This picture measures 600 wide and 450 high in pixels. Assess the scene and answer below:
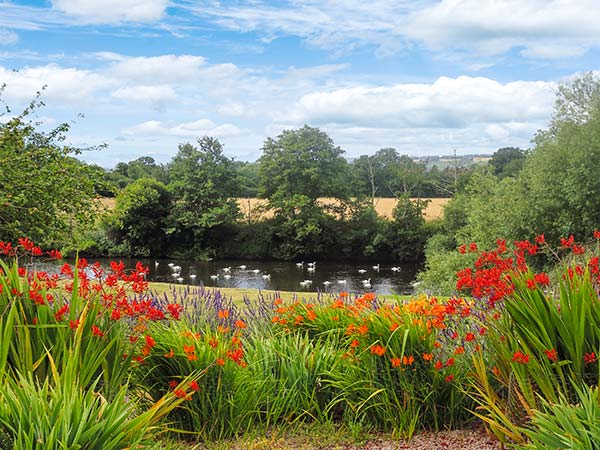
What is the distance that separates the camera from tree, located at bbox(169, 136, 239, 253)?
1613 inches

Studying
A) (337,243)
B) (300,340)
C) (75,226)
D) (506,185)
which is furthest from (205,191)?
(300,340)

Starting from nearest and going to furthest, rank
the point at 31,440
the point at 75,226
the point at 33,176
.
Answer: the point at 31,440, the point at 33,176, the point at 75,226

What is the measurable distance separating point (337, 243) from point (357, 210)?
3.21 meters

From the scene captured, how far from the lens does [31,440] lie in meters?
2.46

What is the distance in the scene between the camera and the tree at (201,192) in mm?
40969

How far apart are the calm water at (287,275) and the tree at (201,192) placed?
2788 millimetres

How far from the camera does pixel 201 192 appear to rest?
137ft

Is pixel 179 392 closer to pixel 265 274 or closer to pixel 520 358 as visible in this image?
pixel 520 358

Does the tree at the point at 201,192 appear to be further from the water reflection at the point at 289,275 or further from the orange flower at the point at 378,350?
the orange flower at the point at 378,350

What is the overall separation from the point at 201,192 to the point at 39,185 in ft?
99.3

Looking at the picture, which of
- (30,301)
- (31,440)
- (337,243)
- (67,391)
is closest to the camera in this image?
(31,440)

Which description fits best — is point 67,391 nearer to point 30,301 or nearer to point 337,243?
point 30,301

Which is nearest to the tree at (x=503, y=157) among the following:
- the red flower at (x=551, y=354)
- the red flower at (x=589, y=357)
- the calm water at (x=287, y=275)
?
the calm water at (x=287, y=275)

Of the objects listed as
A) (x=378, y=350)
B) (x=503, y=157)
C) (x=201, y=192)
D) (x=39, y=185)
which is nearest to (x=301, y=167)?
(x=201, y=192)
